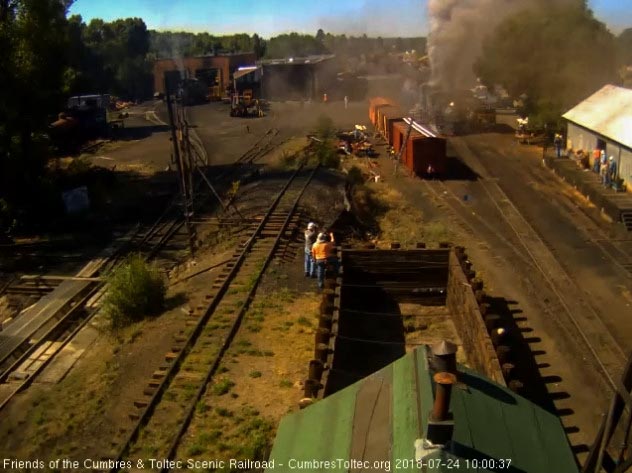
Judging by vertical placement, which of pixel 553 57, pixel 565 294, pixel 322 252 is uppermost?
pixel 553 57

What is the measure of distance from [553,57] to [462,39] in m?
15.4

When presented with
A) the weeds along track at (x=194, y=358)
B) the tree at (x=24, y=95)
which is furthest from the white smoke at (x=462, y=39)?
the weeds along track at (x=194, y=358)

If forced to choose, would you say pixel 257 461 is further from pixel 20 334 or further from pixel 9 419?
pixel 20 334

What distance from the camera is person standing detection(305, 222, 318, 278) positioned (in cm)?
1440

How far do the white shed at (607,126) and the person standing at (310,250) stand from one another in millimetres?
12880

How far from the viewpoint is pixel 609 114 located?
25.6 meters

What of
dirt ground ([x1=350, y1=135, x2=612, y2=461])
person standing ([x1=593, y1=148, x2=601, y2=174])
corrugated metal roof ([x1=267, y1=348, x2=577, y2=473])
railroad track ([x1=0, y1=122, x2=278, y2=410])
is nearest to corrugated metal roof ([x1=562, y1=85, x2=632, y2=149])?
person standing ([x1=593, y1=148, x2=601, y2=174])

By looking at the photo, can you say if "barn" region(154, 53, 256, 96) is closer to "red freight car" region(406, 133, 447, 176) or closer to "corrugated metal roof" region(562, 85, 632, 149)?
"red freight car" region(406, 133, 447, 176)

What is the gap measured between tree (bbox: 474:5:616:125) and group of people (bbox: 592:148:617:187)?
8.02m

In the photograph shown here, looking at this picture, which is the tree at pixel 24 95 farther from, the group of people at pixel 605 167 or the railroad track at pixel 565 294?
the group of people at pixel 605 167

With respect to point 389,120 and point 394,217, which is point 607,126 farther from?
point 389,120

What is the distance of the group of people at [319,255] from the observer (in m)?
13.6

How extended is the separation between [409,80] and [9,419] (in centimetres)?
5885

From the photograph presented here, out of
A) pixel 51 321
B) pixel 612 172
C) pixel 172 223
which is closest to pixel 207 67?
pixel 172 223
